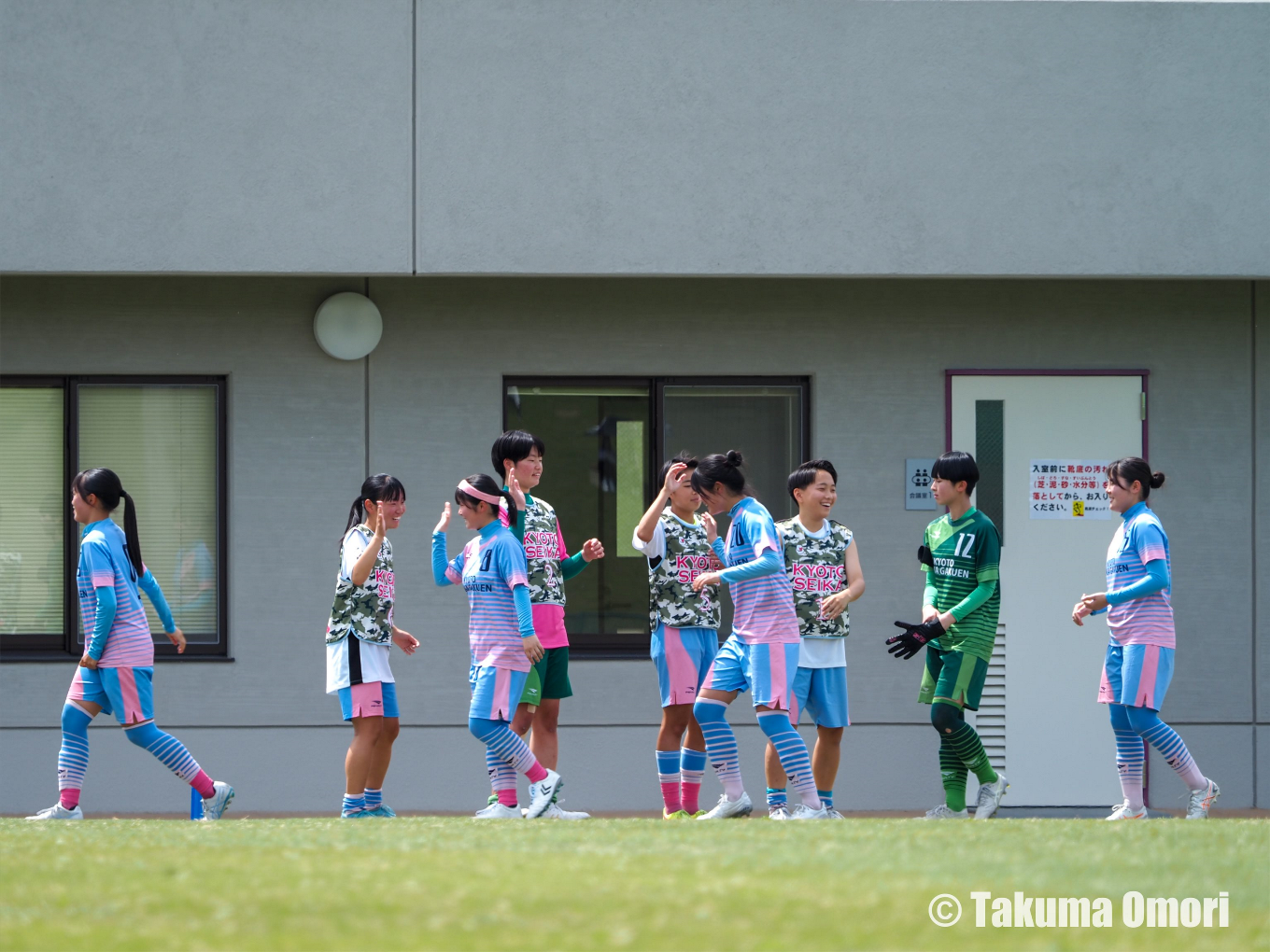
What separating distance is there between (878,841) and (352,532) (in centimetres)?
311

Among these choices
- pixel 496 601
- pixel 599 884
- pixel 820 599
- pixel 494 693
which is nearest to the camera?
pixel 599 884

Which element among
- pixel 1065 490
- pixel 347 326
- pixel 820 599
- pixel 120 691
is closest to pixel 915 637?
pixel 820 599

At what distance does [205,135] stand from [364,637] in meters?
3.38

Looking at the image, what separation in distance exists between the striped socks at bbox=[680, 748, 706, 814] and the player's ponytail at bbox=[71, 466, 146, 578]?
297cm

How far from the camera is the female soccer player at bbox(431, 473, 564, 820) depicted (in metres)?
6.64

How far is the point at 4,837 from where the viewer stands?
5.73 meters

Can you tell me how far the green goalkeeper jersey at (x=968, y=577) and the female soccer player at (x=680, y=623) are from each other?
3.85 feet

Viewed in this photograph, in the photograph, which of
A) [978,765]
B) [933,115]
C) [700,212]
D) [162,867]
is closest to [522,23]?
[700,212]

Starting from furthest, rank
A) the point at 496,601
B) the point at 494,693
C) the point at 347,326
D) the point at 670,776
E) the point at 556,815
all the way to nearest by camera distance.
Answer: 1. the point at 347,326
2. the point at 670,776
3. the point at 556,815
4. the point at 496,601
5. the point at 494,693

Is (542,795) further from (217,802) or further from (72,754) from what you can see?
(72,754)

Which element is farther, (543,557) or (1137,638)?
(543,557)

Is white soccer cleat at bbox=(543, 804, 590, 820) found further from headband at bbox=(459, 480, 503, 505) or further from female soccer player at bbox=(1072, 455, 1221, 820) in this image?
female soccer player at bbox=(1072, 455, 1221, 820)

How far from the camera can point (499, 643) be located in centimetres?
673

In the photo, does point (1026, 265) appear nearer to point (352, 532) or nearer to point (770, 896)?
point (352, 532)
